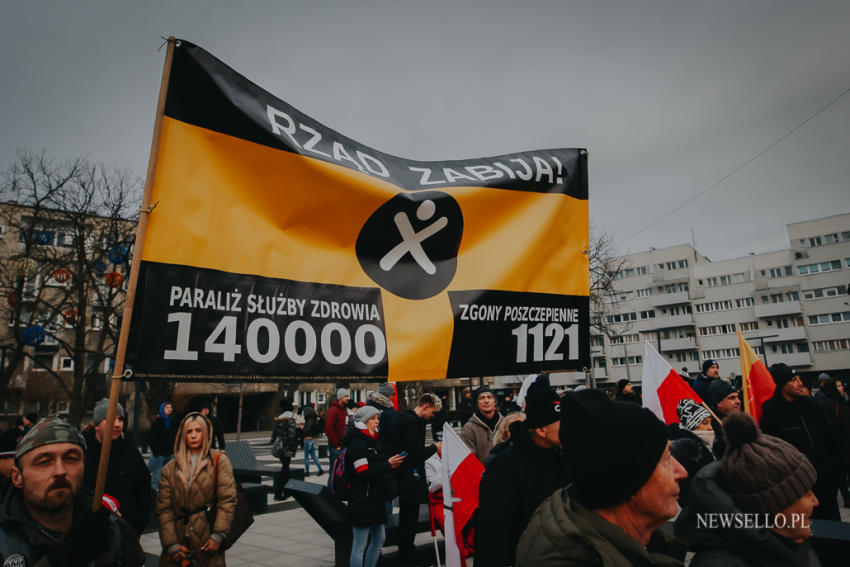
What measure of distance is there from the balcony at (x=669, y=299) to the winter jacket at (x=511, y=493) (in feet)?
229

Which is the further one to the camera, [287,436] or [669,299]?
[669,299]

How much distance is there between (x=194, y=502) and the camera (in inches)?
155

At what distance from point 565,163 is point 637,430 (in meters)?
3.00

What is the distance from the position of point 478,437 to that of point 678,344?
2609 inches

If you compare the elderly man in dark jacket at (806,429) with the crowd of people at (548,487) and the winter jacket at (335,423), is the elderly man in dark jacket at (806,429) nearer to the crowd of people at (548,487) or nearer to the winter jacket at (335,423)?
the crowd of people at (548,487)

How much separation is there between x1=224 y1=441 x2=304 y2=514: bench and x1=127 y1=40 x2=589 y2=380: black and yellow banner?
7435 mm

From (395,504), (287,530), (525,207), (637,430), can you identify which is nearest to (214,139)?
(525,207)

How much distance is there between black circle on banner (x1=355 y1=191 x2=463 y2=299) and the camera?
10.7ft

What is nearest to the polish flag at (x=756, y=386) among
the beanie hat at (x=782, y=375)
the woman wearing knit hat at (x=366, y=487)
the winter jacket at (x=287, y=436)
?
the beanie hat at (x=782, y=375)

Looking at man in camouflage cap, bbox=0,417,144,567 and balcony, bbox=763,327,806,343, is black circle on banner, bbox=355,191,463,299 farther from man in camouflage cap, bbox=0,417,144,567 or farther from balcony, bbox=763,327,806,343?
balcony, bbox=763,327,806,343

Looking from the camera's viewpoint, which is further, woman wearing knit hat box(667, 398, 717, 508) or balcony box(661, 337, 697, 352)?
balcony box(661, 337, 697, 352)

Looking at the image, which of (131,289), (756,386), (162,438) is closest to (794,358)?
(756,386)

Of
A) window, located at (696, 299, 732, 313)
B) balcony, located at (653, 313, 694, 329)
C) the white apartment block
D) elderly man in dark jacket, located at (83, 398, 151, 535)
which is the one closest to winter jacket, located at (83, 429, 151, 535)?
elderly man in dark jacket, located at (83, 398, 151, 535)

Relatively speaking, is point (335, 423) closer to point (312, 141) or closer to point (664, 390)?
point (664, 390)
